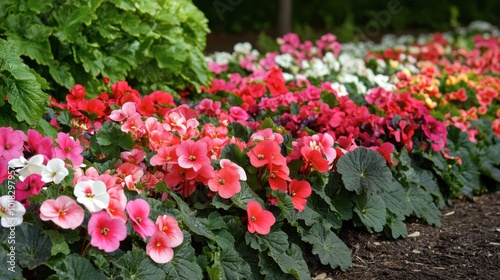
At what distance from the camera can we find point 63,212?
2.28 metres

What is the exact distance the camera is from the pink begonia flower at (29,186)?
236 centimetres

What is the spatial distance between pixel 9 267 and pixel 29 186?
331 mm

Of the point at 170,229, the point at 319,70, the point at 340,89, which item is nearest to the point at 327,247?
the point at 170,229

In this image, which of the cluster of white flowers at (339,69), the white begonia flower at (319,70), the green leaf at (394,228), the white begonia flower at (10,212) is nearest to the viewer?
the white begonia flower at (10,212)

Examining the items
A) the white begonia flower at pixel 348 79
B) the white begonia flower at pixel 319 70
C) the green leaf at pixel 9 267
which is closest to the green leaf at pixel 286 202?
the green leaf at pixel 9 267

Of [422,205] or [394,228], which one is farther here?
[422,205]

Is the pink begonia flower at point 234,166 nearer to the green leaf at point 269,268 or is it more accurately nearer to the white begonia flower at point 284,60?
the green leaf at point 269,268

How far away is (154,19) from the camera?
4391 mm

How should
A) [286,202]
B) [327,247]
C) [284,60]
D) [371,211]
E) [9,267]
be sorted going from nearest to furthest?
[9,267], [286,202], [327,247], [371,211], [284,60]

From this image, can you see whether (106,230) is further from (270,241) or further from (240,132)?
(240,132)

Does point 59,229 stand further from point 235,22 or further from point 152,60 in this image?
point 235,22

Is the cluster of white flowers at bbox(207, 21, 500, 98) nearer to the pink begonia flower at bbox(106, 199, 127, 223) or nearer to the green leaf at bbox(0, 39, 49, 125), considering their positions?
the green leaf at bbox(0, 39, 49, 125)

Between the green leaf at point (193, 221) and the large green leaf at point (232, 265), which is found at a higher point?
the green leaf at point (193, 221)

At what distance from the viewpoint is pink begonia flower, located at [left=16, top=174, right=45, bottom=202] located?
2355 millimetres
